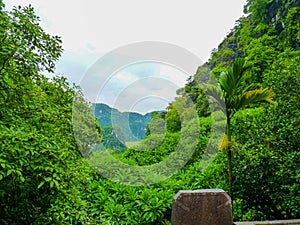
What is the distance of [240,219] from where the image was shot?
4.80 meters

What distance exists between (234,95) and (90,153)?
230cm

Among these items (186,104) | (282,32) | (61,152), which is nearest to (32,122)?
(61,152)

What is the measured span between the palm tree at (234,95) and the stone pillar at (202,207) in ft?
4.89

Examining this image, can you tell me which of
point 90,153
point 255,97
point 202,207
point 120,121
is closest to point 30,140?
point 202,207

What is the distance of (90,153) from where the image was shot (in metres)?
4.45

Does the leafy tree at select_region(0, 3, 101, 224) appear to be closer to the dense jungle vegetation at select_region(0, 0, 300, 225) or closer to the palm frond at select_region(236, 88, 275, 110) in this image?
the dense jungle vegetation at select_region(0, 0, 300, 225)

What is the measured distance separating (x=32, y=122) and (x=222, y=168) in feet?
12.5

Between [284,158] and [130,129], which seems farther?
[130,129]

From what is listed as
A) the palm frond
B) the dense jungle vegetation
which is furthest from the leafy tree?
the palm frond

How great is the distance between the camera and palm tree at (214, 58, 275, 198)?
4.52 meters

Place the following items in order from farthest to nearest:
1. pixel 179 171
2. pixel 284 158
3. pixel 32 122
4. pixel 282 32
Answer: pixel 282 32 → pixel 179 171 → pixel 284 158 → pixel 32 122

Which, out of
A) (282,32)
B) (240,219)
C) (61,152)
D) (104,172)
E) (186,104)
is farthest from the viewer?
(282,32)

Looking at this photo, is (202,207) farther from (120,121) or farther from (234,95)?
(120,121)

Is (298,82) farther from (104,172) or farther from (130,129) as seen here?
(104,172)
